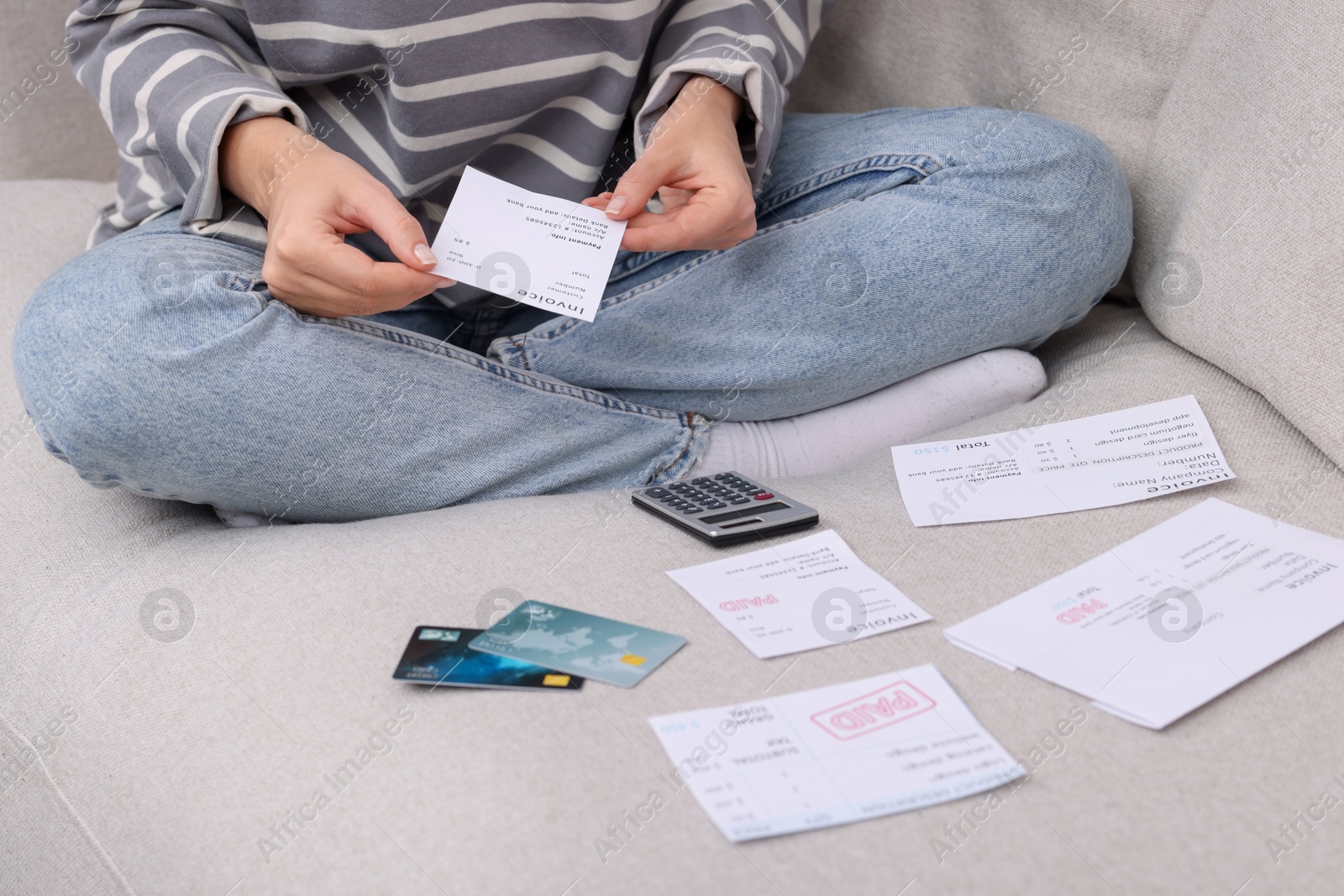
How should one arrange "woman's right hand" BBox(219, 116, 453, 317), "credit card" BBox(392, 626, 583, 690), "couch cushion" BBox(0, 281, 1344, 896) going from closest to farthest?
"couch cushion" BBox(0, 281, 1344, 896) → "credit card" BBox(392, 626, 583, 690) → "woman's right hand" BBox(219, 116, 453, 317)

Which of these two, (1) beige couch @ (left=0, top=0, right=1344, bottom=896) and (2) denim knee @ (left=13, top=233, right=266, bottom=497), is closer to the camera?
(1) beige couch @ (left=0, top=0, right=1344, bottom=896)

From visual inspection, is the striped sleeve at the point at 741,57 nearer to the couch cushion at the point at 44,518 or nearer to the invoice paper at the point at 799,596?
the invoice paper at the point at 799,596

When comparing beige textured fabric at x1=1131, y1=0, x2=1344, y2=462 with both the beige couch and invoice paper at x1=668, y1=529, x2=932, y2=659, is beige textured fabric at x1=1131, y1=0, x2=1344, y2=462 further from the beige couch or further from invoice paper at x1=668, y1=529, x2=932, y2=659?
invoice paper at x1=668, y1=529, x2=932, y2=659

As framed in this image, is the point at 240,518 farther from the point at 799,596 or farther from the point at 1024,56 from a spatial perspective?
the point at 1024,56

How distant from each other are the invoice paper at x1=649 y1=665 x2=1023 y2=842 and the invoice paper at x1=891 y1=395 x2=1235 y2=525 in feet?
0.76

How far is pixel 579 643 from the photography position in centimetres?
64

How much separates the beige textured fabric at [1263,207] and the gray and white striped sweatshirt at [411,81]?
40 centimetres

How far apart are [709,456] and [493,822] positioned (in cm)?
48

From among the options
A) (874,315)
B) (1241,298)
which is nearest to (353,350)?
(874,315)

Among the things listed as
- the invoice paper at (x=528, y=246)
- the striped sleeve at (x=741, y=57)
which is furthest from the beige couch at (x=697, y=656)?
the striped sleeve at (x=741, y=57)

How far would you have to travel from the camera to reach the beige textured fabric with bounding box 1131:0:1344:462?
32.8 inches

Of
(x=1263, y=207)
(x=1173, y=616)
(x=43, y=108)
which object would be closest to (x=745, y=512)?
(x=1173, y=616)

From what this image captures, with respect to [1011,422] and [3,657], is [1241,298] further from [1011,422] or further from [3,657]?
[3,657]

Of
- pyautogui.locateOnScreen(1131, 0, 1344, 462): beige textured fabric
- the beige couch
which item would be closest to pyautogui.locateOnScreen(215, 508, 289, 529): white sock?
the beige couch
